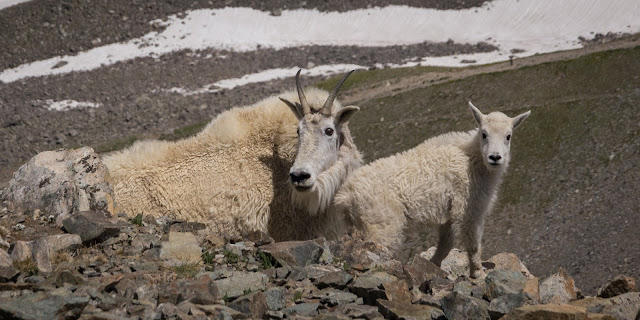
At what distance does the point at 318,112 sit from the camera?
1284 centimetres

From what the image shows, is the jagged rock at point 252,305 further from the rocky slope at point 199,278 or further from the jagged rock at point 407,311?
the jagged rock at point 407,311

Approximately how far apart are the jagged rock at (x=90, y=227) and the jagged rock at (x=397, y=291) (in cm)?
375

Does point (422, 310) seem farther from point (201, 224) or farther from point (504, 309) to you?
point (201, 224)

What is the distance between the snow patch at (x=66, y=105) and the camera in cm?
5162

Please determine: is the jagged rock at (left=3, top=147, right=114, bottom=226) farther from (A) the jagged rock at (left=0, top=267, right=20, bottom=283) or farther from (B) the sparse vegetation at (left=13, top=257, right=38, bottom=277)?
(A) the jagged rock at (left=0, top=267, right=20, bottom=283)

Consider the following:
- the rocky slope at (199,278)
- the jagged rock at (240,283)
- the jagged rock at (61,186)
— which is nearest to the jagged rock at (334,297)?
the rocky slope at (199,278)

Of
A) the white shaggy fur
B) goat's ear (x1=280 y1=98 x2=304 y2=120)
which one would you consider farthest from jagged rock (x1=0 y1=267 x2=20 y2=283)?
goat's ear (x1=280 y1=98 x2=304 y2=120)

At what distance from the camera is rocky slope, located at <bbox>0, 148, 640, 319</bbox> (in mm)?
7785

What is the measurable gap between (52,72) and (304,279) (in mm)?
54334

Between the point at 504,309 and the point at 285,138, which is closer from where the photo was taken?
the point at 504,309

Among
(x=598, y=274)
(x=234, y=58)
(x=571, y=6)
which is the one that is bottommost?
(x=598, y=274)

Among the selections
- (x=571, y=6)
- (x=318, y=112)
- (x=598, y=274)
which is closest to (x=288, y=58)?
(x=571, y=6)

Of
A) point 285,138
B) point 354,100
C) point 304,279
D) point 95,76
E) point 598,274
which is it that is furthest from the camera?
point 95,76

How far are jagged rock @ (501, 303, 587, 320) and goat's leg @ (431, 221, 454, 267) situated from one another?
223 inches
